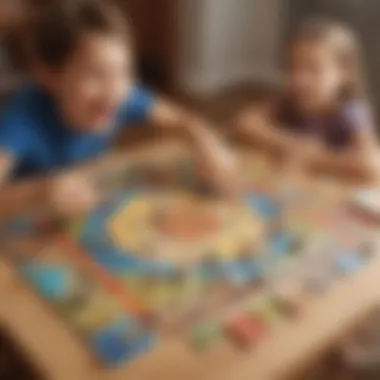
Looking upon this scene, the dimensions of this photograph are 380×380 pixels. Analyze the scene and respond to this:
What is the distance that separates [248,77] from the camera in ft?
9.16

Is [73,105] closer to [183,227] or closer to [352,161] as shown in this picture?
[183,227]

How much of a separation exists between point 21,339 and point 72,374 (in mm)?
77

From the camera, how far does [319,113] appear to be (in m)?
1.37

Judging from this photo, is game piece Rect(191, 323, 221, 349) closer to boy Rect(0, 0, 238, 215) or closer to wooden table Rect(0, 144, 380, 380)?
wooden table Rect(0, 144, 380, 380)

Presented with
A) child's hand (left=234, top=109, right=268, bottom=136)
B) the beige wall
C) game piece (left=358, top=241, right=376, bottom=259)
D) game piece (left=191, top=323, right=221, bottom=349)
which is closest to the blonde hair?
child's hand (left=234, top=109, right=268, bottom=136)

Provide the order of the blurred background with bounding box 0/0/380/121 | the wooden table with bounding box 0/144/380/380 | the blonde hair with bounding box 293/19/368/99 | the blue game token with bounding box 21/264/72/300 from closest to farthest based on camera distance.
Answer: the wooden table with bounding box 0/144/380/380
the blue game token with bounding box 21/264/72/300
the blonde hair with bounding box 293/19/368/99
the blurred background with bounding box 0/0/380/121

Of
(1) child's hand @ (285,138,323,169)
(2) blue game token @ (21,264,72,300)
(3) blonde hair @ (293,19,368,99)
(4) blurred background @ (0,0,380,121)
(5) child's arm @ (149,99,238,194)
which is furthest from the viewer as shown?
(4) blurred background @ (0,0,380,121)

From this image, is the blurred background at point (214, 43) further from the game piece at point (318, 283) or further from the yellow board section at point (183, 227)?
the game piece at point (318, 283)

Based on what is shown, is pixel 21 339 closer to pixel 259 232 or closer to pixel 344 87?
pixel 259 232

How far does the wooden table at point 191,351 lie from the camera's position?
0.71 m

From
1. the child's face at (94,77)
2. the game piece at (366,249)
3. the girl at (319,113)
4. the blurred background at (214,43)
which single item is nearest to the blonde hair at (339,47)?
the girl at (319,113)

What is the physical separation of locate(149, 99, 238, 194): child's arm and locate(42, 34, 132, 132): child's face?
0.42 feet

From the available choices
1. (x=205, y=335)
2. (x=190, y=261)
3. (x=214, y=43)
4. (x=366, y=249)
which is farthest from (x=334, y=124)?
(x=214, y=43)

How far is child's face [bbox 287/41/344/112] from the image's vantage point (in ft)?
4.18
